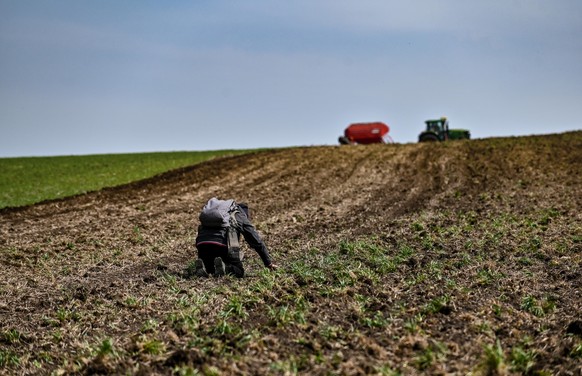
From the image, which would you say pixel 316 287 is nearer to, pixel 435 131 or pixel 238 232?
pixel 238 232

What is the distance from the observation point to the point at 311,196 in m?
24.5

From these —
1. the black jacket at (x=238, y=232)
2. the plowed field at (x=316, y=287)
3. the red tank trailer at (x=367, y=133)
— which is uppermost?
the red tank trailer at (x=367, y=133)

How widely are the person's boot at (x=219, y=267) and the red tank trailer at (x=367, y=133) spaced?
36432 mm

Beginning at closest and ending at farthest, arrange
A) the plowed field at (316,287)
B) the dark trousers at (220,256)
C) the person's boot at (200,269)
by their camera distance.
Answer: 1. the plowed field at (316,287)
2. the dark trousers at (220,256)
3. the person's boot at (200,269)

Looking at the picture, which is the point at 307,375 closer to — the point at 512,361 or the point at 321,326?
the point at 321,326

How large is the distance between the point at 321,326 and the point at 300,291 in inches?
69.2

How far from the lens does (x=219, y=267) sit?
1132cm

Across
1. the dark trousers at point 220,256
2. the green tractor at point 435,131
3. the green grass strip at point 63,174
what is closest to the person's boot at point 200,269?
the dark trousers at point 220,256

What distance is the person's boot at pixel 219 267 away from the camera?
37.0ft

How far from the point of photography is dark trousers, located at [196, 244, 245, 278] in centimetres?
1140

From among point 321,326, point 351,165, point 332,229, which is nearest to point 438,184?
point 351,165

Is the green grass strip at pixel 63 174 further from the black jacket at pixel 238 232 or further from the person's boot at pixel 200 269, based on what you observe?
the black jacket at pixel 238 232

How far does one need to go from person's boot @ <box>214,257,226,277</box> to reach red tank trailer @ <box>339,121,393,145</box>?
36.4 m

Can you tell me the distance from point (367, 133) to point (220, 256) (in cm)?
3685
